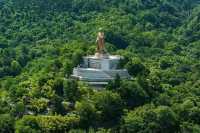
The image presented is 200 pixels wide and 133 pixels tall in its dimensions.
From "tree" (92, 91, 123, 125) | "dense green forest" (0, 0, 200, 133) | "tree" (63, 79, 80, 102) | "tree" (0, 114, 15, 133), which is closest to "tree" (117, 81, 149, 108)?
"dense green forest" (0, 0, 200, 133)

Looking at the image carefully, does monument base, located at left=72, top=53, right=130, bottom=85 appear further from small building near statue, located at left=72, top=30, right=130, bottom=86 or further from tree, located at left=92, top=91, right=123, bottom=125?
tree, located at left=92, top=91, right=123, bottom=125

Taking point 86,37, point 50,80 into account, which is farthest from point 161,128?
point 86,37

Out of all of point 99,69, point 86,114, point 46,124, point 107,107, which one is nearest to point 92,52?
point 99,69

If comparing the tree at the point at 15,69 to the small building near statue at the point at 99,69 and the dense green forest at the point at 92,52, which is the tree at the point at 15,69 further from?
the small building near statue at the point at 99,69

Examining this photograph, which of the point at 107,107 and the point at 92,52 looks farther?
the point at 92,52

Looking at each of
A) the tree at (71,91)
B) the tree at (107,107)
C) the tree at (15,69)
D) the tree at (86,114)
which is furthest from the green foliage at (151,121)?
the tree at (15,69)

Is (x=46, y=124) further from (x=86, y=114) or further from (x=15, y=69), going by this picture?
(x=15, y=69)

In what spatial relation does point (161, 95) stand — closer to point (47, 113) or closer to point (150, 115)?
point (150, 115)
